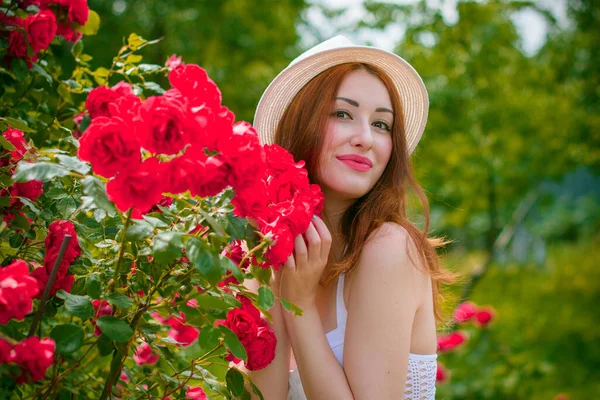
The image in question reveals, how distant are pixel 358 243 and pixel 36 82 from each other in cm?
122

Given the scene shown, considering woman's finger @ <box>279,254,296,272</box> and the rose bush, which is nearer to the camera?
the rose bush

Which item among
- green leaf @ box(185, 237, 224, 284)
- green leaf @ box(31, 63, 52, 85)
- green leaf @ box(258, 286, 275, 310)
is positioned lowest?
green leaf @ box(258, 286, 275, 310)

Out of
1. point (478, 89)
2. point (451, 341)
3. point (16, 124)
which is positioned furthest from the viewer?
point (478, 89)

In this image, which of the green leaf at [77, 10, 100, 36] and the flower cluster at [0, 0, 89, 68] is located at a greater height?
the green leaf at [77, 10, 100, 36]

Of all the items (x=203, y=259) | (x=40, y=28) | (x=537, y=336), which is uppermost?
(x=537, y=336)

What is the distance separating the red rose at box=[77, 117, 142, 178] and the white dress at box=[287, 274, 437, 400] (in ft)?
3.99

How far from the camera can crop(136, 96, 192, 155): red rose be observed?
1198 mm

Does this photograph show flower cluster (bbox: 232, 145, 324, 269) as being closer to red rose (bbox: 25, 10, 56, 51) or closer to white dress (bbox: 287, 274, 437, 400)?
white dress (bbox: 287, 274, 437, 400)

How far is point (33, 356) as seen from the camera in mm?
1201

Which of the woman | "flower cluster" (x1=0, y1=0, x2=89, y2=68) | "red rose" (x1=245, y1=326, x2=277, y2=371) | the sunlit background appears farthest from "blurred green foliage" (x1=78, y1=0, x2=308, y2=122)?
"red rose" (x1=245, y1=326, x2=277, y2=371)

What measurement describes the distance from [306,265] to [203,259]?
69 cm

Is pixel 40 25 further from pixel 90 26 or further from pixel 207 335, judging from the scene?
pixel 207 335

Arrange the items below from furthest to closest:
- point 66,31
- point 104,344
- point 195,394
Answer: point 66,31, point 195,394, point 104,344

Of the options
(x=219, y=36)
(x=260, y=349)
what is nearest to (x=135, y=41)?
(x=260, y=349)
